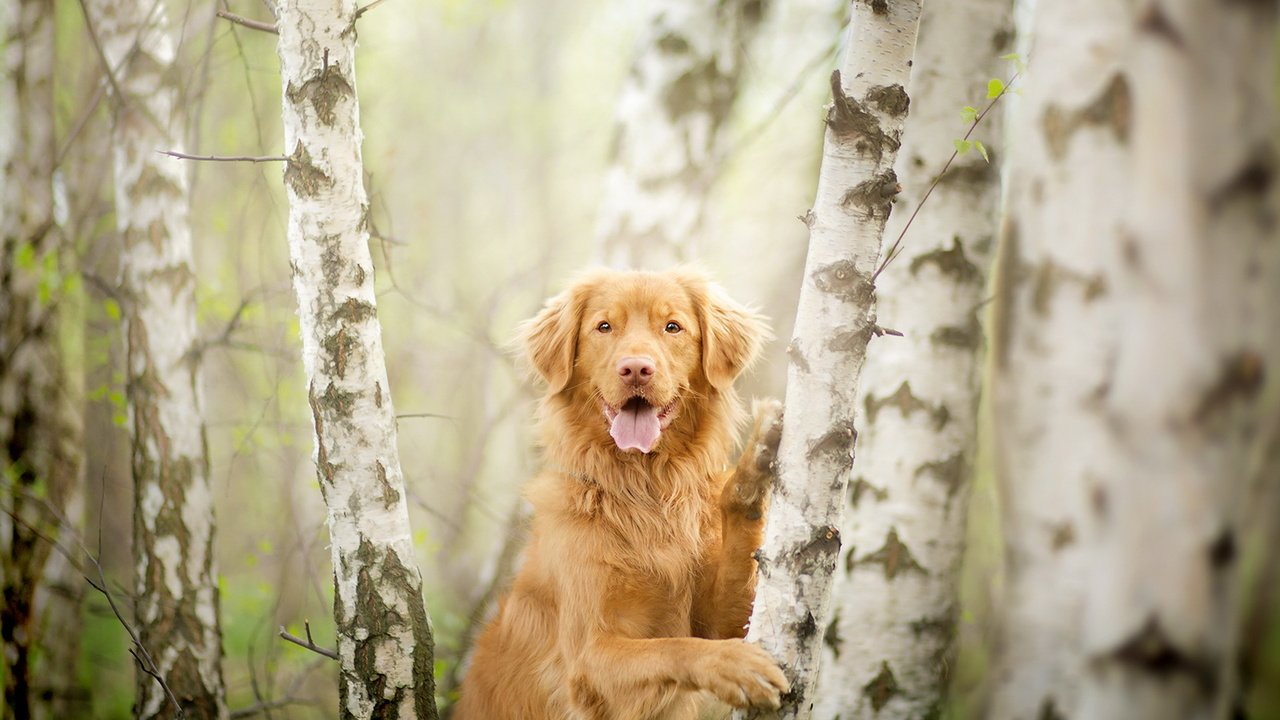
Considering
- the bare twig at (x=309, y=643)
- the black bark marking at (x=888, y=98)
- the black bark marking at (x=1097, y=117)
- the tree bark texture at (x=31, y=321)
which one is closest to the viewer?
the black bark marking at (x=1097, y=117)

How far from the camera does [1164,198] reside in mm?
1186

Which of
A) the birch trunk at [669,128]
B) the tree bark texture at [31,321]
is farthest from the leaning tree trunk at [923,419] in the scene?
the tree bark texture at [31,321]

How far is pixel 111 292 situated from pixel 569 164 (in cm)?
1131

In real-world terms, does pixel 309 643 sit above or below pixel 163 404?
below

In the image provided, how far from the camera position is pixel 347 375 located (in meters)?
3.18

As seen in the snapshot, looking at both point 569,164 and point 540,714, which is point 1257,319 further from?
point 569,164

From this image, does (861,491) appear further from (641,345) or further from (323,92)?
(323,92)

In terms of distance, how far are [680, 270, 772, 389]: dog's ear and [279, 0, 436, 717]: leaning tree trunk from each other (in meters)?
1.47

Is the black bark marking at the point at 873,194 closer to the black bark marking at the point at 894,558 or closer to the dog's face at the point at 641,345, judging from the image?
the dog's face at the point at 641,345

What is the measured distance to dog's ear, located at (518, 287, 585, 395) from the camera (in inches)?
157

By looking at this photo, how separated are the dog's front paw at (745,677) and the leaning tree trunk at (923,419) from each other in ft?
4.28

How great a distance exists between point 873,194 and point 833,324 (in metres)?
0.38

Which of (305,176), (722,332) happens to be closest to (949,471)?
(722,332)

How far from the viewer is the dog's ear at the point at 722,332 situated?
3.93 metres
